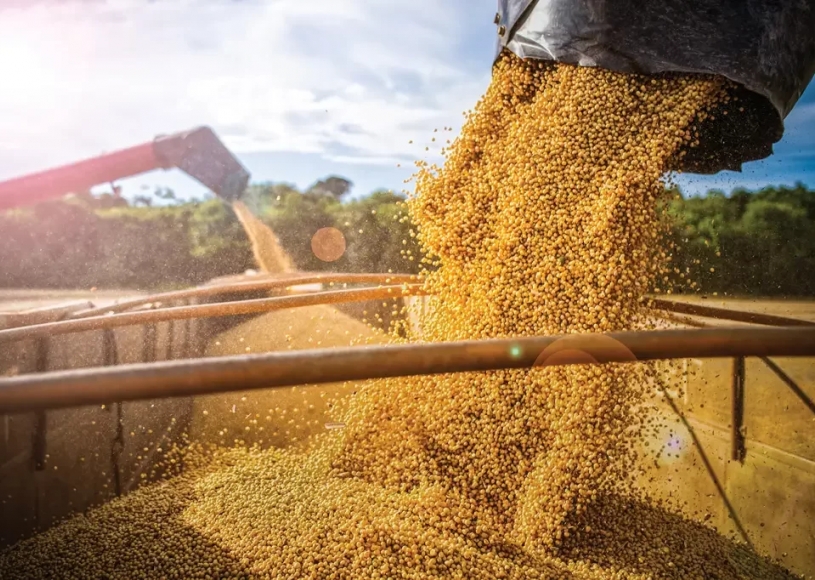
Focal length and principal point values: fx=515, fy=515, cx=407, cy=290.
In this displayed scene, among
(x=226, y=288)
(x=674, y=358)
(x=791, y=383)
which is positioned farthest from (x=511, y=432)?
(x=226, y=288)

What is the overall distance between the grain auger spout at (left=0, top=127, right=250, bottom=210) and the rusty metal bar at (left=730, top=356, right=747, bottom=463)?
3.73m

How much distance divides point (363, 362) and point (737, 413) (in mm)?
2359

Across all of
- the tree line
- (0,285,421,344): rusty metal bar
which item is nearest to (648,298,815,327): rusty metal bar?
(0,285,421,344): rusty metal bar

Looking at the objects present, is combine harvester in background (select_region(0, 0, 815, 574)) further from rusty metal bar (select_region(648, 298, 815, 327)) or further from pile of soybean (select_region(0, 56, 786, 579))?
pile of soybean (select_region(0, 56, 786, 579))

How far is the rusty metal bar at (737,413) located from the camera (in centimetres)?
238

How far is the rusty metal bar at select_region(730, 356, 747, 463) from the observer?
7.82 feet

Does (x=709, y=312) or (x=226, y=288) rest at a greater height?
(x=226, y=288)

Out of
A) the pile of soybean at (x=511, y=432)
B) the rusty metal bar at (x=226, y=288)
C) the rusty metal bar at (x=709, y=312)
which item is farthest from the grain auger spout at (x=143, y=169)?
the rusty metal bar at (x=709, y=312)

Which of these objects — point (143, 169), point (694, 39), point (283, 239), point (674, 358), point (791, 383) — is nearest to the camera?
point (674, 358)

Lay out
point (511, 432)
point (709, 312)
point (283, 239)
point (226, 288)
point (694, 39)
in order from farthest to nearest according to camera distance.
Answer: point (283, 239), point (226, 288), point (709, 312), point (511, 432), point (694, 39)

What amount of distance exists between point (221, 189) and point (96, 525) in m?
3.02

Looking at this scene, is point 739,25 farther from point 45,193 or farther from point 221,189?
point 45,193

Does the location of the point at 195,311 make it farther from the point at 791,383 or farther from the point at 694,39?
the point at 791,383

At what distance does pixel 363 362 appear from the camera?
75 cm
